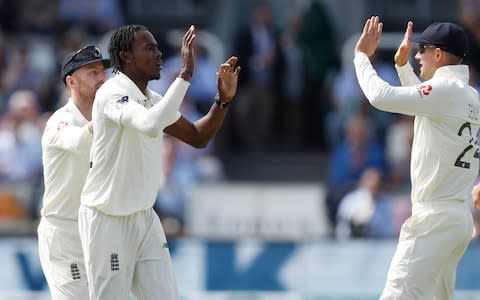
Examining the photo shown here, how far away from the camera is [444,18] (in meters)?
16.5

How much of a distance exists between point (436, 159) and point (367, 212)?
5028 millimetres

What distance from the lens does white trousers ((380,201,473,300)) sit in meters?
8.35

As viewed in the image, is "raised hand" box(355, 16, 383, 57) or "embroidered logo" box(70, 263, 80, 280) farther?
"embroidered logo" box(70, 263, 80, 280)

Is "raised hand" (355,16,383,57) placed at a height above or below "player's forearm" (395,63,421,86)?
above

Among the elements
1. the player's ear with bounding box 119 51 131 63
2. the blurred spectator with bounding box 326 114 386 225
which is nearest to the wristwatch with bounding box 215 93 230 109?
the player's ear with bounding box 119 51 131 63

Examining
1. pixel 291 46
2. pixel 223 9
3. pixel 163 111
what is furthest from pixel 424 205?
pixel 223 9

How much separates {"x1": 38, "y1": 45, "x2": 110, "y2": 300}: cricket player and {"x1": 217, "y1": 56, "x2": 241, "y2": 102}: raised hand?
76 centimetres

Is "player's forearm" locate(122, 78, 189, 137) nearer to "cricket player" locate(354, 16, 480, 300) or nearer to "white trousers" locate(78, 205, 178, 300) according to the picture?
"white trousers" locate(78, 205, 178, 300)

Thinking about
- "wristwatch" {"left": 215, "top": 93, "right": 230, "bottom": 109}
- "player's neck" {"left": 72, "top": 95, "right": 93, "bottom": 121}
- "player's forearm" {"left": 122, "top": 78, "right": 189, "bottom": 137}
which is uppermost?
"player's forearm" {"left": 122, "top": 78, "right": 189, "bottom": 137}

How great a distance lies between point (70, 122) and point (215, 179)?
627cm

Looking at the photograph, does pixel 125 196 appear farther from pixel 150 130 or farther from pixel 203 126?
pixel 203 126

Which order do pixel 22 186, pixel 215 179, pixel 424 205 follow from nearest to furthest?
1. pixel 424 205
2. pixel 22 186
3. pixel 215 179

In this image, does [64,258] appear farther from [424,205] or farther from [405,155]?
[405,155]

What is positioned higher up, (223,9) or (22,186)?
(223,9)
